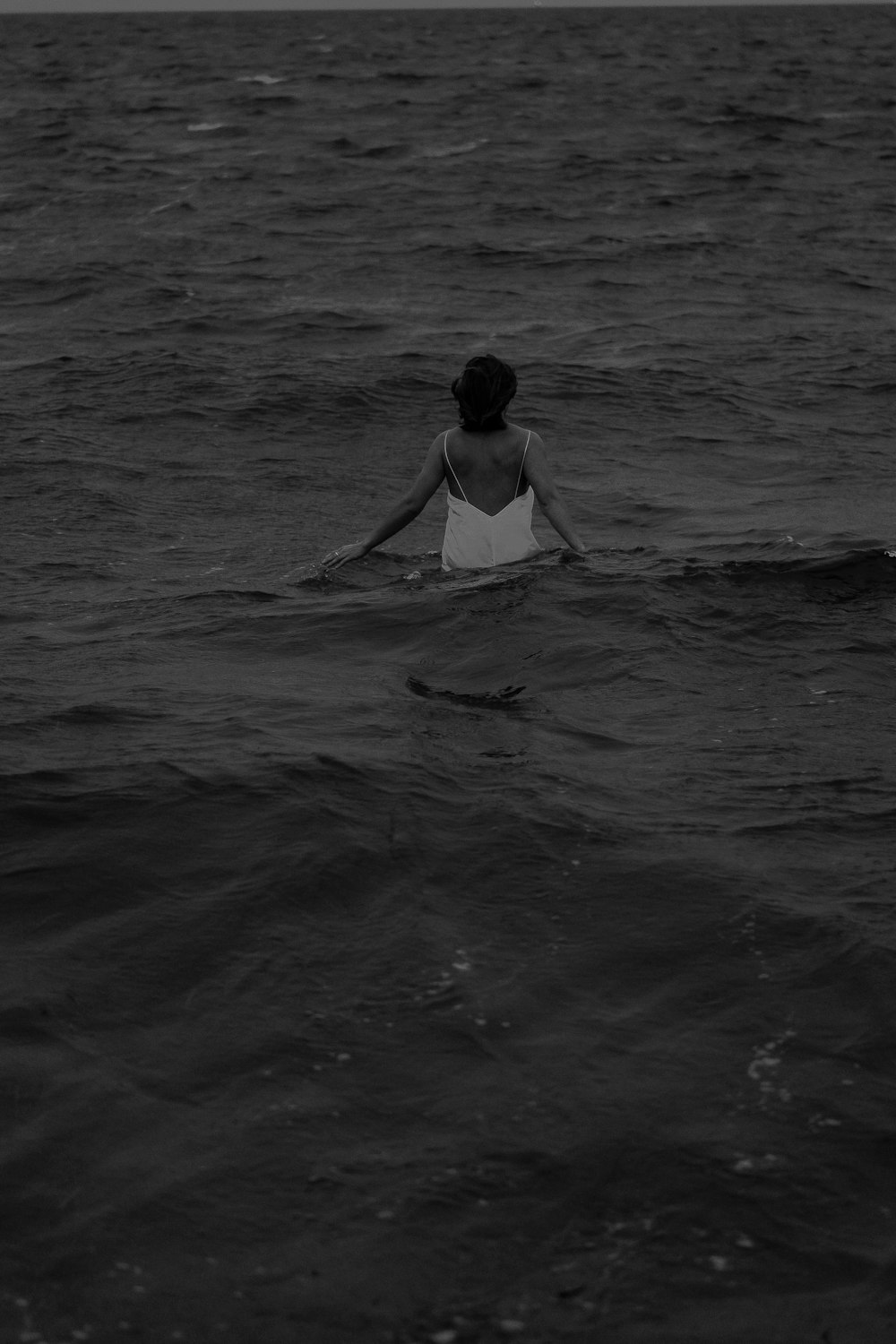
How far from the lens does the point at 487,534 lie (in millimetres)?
8891

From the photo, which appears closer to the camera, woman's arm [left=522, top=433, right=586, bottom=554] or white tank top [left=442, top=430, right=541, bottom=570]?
woman's arm [left=522, top=433, right=586, bottom=554]

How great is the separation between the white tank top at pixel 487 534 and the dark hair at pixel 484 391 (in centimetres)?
29

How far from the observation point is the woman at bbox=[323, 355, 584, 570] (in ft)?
27.5

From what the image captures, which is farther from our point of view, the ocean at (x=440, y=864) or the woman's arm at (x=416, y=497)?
the woman's arm at (x=416, y=497)

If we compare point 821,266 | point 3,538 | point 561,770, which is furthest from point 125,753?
point 821,266

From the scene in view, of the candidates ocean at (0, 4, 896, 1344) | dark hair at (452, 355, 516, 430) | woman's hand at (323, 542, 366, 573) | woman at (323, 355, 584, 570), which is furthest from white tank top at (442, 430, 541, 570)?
woman's hand at (323, 542, 366, 573)

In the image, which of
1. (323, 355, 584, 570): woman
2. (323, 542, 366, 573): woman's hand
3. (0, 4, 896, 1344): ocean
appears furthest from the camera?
(323, 542, 366, 573): woman's hand

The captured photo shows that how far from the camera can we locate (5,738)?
6633 millimetres

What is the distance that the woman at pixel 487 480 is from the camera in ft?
27.5

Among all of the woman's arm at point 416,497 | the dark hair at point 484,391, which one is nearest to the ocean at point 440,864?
the woman's arm at point 416,497

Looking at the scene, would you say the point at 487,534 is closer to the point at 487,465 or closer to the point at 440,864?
the point at 487,465

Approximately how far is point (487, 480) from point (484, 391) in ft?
1.93

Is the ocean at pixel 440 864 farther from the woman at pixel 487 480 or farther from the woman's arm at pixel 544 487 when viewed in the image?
the woman's arm at pixel 544 487

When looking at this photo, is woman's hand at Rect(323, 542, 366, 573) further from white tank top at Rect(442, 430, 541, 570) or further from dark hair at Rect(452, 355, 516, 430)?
dark hair at Rect(452, 355, 516, 430)
